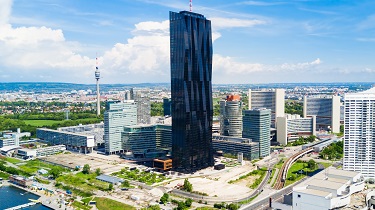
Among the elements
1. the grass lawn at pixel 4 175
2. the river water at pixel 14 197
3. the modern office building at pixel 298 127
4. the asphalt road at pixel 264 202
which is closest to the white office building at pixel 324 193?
the asphalt road at pixel 264 202

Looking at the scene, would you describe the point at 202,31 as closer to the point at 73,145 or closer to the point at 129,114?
the point at 129,114

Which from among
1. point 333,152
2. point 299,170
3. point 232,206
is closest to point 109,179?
point 232,206

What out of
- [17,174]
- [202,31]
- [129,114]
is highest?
[202,31]

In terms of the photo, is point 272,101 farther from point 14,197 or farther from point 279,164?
point 14,197

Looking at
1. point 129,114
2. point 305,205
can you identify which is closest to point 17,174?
point 129,114

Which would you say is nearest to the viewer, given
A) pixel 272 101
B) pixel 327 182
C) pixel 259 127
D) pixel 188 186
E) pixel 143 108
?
pixel 327 182

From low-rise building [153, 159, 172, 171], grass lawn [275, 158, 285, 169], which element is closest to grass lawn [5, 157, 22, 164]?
low-rise building [153, 159, 172, 171]
